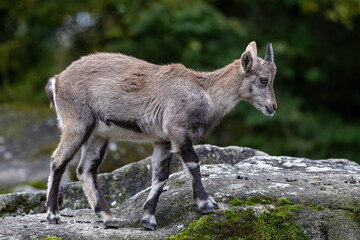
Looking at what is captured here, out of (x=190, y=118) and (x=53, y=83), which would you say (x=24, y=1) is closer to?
(x=53, y=83)

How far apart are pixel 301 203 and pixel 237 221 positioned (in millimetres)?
910

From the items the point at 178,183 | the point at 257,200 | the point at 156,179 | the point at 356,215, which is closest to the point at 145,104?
the point at 156,179

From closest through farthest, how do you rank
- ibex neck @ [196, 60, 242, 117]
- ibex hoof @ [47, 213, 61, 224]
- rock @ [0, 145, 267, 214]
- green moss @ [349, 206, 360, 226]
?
green moss @ [349, 206, 360, 226], ibex hoof @ [47, 213, 61, 224], ibex neck @ [196, 60, 242, 117], rock @ [0, 145, 267, 214]

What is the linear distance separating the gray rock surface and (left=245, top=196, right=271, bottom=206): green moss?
9 centimetres

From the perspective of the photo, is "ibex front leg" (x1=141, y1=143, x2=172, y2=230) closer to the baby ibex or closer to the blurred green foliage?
the baby ibex

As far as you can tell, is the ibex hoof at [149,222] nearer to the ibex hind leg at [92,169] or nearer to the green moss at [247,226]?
the green moss at [247,226]

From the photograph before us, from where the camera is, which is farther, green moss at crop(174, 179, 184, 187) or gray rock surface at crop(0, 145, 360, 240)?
green moss at crop(174, 179, 184, 187)

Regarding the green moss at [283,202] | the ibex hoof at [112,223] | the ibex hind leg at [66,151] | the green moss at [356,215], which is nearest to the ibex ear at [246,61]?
the green moss at [283,202]

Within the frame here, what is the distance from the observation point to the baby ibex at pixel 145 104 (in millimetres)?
7902

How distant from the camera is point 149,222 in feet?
24.4

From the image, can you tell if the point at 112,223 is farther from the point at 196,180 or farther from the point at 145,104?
the point at 145,104

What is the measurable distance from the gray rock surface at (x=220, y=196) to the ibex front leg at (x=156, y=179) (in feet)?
0.45

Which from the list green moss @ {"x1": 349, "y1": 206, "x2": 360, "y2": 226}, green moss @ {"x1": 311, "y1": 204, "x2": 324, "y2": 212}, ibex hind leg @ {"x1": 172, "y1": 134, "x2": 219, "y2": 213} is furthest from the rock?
green moss @ {"x1": 349, "y1": 206, "x2": 360, "y2": 226}

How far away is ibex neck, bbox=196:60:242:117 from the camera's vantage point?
830cm
